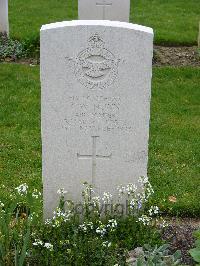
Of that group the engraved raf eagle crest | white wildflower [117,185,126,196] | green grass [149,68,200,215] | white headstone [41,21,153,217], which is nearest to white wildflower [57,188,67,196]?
white headstone [41,21,153,217]

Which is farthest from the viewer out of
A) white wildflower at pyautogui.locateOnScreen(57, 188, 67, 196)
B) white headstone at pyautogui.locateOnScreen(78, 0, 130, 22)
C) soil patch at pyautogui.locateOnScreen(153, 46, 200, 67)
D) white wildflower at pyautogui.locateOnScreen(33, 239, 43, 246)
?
white headstone at pyautogui.locateOnScreen(78, 0, 130, 22)

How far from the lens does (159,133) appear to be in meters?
6.80

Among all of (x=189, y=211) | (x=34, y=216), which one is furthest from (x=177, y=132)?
(x=34, y=216)

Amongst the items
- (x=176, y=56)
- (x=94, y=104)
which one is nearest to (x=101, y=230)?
(x=94, y=104)

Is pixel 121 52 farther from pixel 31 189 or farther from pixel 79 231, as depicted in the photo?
pixel 31 189

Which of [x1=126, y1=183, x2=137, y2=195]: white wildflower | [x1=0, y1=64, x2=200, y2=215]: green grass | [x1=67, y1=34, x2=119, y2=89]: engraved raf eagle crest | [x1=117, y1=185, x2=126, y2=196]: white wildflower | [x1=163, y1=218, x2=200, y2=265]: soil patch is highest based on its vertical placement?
[x1=67, y1=34, x2=119, y2=89]: engraved raf eagle crest

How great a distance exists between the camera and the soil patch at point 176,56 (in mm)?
9312

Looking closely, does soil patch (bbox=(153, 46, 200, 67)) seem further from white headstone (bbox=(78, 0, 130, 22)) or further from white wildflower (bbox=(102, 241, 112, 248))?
white wildflower (bbox=(102, 241, 112, 248))

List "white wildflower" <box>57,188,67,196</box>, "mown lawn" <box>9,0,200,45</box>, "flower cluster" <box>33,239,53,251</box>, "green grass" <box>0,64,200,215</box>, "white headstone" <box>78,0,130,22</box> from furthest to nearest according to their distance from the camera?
"mown lawn" <box>9,0,200,45</box> → "white headstone" <box>78,0,130,22</box> → "green grass" <box>0,64,200,215</box> → "white wildflower" <box>57,188,67,196</box> → "flower cluster" <box>33,239,53,251</box>

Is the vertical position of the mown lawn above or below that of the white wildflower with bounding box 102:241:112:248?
above

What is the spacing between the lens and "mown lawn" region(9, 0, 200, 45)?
414 inches

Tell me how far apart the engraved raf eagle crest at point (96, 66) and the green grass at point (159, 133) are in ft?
4.41

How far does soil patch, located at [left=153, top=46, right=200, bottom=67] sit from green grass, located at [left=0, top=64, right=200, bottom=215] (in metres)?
0.43

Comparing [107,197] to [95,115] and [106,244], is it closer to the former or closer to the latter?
[106,244]
